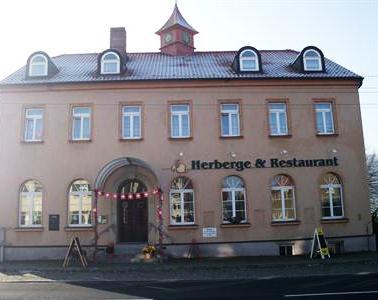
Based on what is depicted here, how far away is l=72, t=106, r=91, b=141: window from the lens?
70.7 ft

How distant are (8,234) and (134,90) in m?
8.88

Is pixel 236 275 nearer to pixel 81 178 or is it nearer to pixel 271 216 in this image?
pixel 271 216

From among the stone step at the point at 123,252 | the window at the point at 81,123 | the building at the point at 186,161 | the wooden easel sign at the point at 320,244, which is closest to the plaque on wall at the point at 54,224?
the building at the point at 186,161

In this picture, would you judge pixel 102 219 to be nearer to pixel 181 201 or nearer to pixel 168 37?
pixel 181 201

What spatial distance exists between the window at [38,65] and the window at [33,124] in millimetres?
1989

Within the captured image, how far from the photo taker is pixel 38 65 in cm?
2266

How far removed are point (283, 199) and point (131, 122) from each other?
8.13 metres

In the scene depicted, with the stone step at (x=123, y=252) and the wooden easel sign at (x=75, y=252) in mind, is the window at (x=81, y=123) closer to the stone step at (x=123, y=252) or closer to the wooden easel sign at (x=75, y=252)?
the wooden easel sign at (x=75, y=252)

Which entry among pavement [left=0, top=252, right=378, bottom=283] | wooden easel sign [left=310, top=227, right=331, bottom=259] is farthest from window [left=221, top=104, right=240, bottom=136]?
pavement [left=0, top=252, right=378, bottom=283]

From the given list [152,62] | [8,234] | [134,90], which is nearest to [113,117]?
[134,90]

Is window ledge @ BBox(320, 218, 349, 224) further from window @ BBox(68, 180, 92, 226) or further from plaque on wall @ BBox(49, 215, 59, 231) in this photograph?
plaque on wall @ BBox(49, 215, 59, 231)

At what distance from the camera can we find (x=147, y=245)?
20000 millimetres

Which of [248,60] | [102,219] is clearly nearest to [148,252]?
[102,219]

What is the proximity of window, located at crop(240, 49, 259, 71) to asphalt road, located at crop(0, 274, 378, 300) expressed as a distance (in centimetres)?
1188
